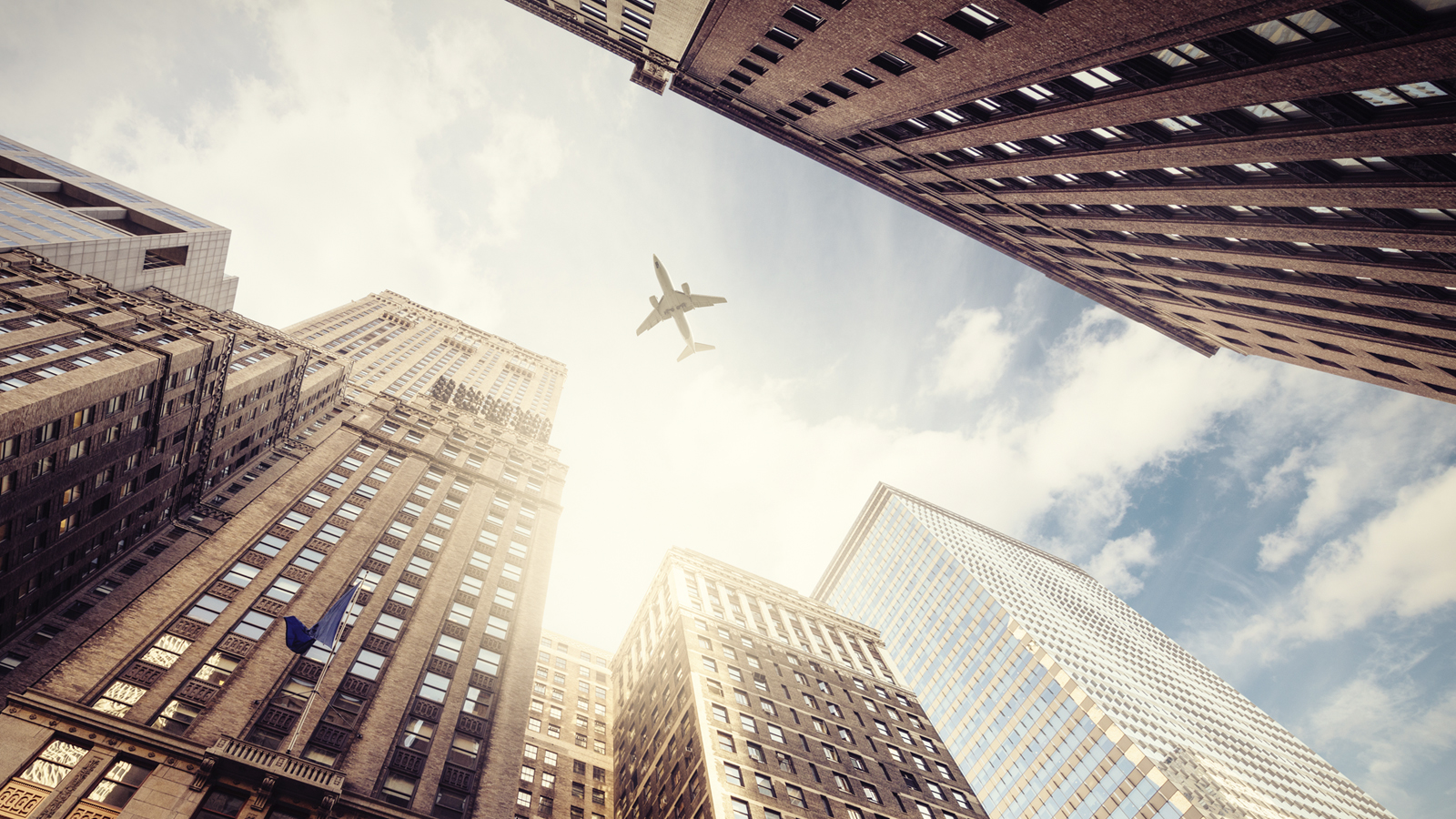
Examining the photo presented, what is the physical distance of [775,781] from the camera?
4719 centimetres

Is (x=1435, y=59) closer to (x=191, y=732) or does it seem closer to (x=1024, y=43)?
(x=1024, y=43)

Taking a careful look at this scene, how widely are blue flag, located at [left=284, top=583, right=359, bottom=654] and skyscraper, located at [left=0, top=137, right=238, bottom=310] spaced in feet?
120

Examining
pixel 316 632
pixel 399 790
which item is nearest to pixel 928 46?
pixel 316 632

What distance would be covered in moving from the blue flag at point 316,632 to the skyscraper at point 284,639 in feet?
8.49

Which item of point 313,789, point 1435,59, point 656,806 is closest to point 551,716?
point 656,806

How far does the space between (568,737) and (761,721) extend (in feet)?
82.8

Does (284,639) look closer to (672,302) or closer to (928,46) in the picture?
(672,302)

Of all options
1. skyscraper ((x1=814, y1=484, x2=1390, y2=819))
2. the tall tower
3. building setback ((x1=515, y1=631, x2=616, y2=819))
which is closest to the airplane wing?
building setback ((x1=515, y1=631, x2=616, y2=819))

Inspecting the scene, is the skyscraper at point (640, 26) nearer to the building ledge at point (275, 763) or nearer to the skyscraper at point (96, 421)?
the skyscraper at point (96, 421)

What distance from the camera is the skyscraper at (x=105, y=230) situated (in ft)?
149

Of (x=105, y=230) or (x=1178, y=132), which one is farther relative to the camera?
(x=105, y=230)

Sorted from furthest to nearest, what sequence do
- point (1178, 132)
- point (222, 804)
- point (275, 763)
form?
point (275, 763), point (222, 804), point (1178, 132)

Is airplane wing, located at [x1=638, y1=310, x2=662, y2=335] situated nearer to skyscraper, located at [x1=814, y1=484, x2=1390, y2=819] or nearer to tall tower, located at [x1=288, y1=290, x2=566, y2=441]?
tall tower, located at [x1=288, y1=290, x2=566, y2=441]

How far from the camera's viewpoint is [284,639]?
3541cm
